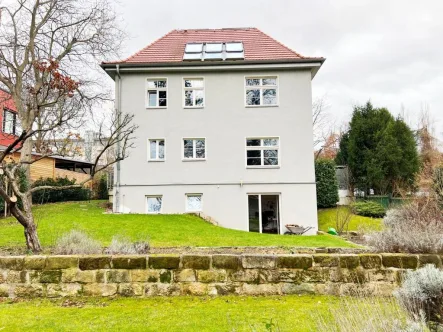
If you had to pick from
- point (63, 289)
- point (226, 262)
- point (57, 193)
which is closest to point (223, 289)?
point (226, 262)

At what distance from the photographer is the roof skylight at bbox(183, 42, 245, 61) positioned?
16516 millimetres

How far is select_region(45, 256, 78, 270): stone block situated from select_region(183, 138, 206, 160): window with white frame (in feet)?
38.3

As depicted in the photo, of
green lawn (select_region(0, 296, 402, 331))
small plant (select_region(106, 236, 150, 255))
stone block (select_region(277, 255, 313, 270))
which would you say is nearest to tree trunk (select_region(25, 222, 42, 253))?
small plant (select_region(106, 236, 150, 255))

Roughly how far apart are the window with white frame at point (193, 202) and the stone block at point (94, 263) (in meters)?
11.3

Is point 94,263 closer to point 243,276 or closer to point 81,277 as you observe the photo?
point 81,277

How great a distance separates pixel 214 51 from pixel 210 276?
14.8m

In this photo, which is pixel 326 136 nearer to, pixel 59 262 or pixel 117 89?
pixel 117 89

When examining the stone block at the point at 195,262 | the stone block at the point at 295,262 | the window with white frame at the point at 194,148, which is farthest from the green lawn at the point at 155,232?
the stone block at the point at 295,262

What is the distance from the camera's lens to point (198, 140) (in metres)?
16.4

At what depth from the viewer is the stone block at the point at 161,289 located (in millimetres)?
4609

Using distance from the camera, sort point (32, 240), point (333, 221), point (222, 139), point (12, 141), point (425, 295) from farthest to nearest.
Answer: point (12, 141) < point (333, 221) < point (222, 139) < point (32, 240) < point (425, 295)

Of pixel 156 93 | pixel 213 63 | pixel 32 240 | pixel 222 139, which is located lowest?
pixel 32 240

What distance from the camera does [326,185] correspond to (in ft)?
63.2

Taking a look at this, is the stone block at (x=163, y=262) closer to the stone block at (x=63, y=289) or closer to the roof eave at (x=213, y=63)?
the stone block at (x=63, y=289)
